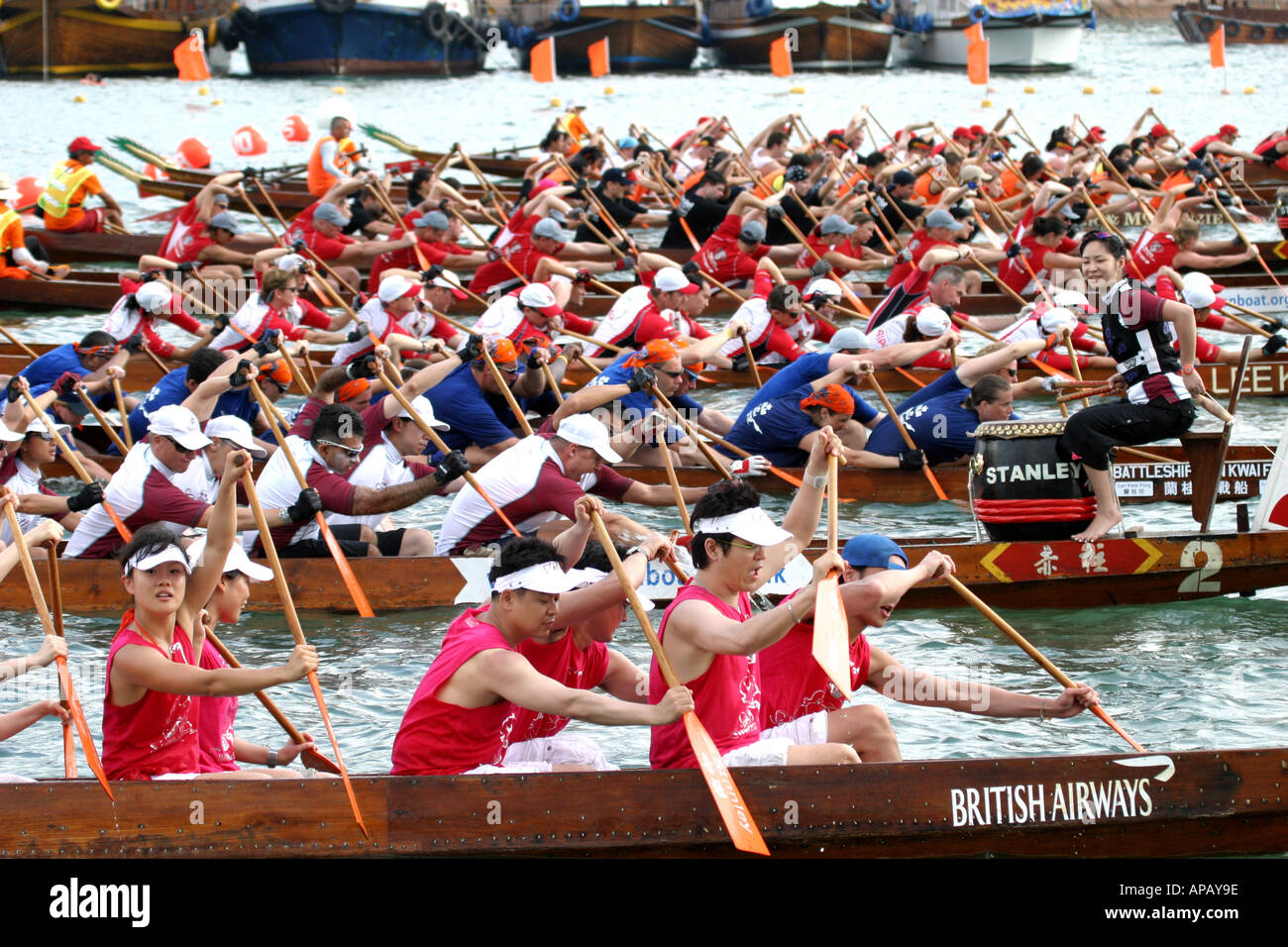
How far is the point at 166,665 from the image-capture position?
581cm

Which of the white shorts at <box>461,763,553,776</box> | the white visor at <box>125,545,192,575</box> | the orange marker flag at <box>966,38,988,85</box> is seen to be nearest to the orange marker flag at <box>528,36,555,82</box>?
the orange marker flag at <box>966,38,988,85</box>

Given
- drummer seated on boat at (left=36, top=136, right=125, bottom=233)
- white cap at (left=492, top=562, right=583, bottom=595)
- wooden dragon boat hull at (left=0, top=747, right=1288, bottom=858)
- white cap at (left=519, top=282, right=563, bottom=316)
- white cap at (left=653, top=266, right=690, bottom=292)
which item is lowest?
wooden dragon boat hull at (left=0, top=747, right=1288, bottom=858)

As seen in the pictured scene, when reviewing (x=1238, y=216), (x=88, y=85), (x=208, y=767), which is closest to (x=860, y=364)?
(x=208, y=767)

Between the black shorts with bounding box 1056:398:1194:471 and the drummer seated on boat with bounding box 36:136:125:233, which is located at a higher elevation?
the drummer seated on boat with bounding box 36:136:125:233

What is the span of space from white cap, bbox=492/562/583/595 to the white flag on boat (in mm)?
5074

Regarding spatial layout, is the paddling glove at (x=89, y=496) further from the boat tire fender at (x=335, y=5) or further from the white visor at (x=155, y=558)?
the boat tire fender at (x=335, y=5)

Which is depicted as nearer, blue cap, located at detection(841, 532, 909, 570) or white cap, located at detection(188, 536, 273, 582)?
white cap, located at detection(188, 536, 273, 582)

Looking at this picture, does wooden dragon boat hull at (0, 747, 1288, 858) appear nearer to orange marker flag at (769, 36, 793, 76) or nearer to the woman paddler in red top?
the woman paddler in red top

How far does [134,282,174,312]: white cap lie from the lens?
13.0 metres

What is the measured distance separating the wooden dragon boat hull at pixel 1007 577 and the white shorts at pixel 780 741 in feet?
7.63

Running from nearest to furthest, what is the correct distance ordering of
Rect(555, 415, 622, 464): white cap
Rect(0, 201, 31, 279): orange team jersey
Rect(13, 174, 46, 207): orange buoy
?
1. Rect(555, 415, 622, 464): white cap
2. Rect(0, 201, 31, 279): orange team jersey
3. Rect(13, 174, 46, 207): orange buoy

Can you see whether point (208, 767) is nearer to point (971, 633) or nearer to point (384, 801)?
point (384, 801)

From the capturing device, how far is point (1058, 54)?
51.0 m

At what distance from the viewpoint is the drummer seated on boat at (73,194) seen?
1994cm
